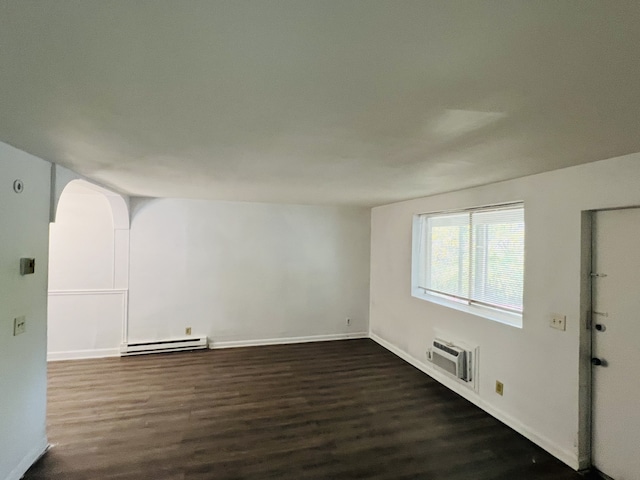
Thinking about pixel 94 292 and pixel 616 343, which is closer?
pixel 616 343

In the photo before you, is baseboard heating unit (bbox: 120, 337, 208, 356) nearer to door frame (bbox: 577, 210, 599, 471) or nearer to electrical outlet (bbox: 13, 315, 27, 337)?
electrical outlet (bbox: 13, 315, 27, 337)

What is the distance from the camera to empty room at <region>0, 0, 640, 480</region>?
3.11ft

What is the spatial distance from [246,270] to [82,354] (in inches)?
93.7

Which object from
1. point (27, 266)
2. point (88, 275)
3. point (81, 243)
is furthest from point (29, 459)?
point (81, 243)

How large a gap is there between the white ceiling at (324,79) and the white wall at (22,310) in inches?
12.6

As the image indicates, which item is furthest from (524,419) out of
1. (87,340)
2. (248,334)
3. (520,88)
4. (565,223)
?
(87,340)

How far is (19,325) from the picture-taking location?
7.20 ft

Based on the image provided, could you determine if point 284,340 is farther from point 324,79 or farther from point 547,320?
point 324,79

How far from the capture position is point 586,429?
92.2 inches

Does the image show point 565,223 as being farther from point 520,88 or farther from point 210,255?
point 210,255

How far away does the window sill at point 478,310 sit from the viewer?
3014 millimetres

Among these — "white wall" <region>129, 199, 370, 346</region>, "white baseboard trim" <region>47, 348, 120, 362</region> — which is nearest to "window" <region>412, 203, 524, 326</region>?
"white wall" <region>129, 199, 370, 346</region>

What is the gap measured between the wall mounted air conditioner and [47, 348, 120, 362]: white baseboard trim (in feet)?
13.6

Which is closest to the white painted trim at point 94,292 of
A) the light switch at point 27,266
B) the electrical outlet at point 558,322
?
the light switch at point 27,266
